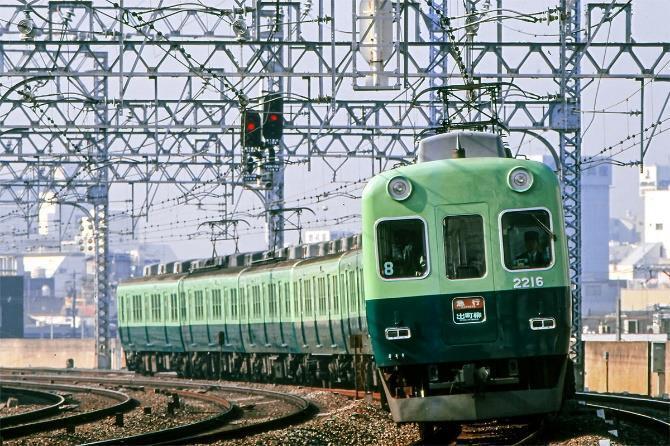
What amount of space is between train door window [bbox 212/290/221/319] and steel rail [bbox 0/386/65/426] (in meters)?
5.43

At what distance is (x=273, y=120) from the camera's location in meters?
36.8

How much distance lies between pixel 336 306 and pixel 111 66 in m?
9.42

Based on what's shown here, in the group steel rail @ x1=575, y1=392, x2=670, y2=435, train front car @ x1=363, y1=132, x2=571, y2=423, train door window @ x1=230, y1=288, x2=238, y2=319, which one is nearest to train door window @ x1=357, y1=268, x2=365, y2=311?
steel rail @ x1=575, y1=392, x2=670, y2=435

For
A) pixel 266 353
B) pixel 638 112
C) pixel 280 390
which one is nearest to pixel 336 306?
pixel 280 390

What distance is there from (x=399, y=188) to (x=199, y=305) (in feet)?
87.6

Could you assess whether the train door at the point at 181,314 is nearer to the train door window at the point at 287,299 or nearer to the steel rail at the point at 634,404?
the train door window at the point at 287,299

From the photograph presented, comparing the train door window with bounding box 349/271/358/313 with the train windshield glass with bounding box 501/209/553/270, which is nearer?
the train windshield glass with bounding box 501/209/553/270

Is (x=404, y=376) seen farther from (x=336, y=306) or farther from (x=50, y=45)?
(x=50, y=45)

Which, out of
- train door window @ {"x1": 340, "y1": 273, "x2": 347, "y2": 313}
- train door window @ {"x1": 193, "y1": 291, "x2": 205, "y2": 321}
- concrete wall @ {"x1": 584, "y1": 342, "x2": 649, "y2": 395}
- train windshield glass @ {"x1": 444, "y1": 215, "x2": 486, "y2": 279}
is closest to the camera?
train windshield glass @ {"x1": 444, "y1": 215, "x2": 486, "y2": 279}

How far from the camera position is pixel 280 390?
35.6m

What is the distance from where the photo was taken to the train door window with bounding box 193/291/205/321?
43.6 m

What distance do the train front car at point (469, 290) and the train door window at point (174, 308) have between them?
28.4 m

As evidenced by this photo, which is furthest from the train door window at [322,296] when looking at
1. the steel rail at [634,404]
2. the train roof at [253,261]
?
the steel rail at [634,404]

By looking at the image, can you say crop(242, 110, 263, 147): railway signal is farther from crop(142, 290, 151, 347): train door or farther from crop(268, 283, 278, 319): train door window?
crop(142, 290, 151, 347): train door
